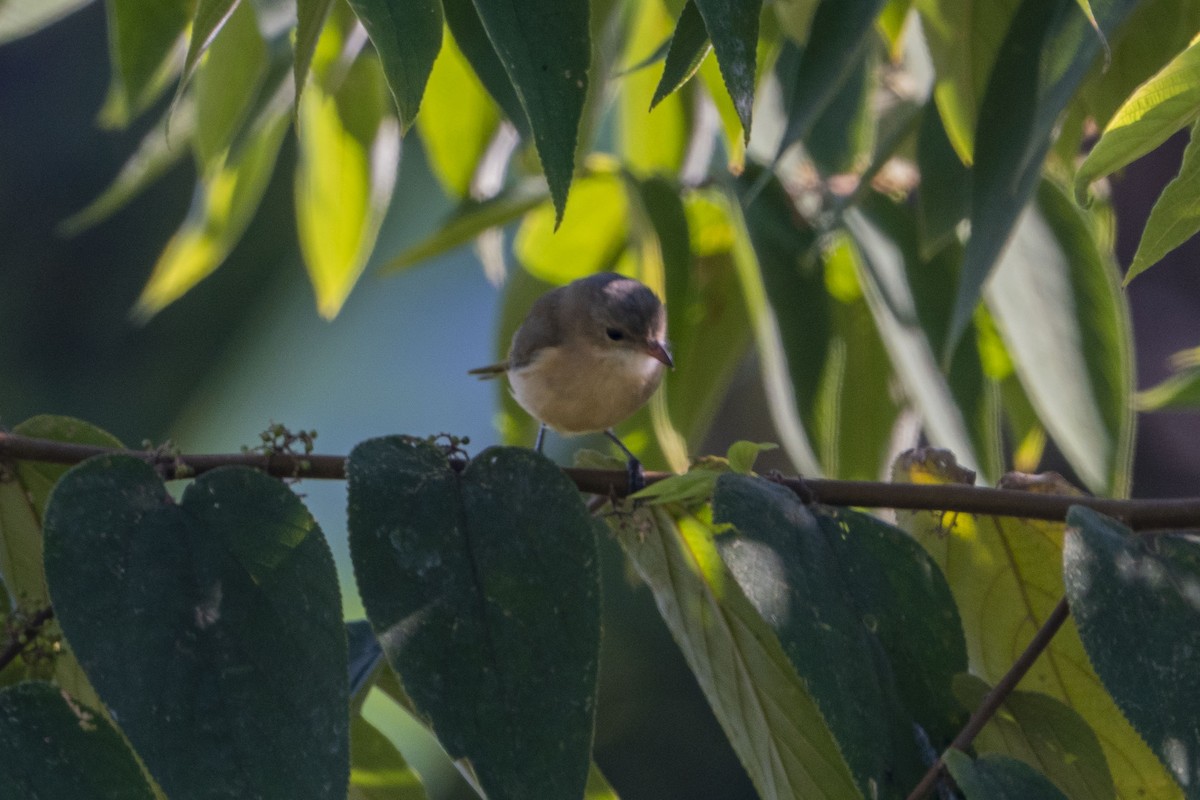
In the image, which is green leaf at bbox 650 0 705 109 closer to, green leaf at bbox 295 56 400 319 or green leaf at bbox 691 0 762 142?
green leaf at bbox 691 0 762 142

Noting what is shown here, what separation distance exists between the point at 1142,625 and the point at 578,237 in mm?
1110

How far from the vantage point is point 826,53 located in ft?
3.49

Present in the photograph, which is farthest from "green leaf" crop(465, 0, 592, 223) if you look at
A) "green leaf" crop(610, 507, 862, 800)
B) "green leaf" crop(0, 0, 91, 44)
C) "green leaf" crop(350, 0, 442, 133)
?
"green leaf" crop(0, 0, 91, 44)

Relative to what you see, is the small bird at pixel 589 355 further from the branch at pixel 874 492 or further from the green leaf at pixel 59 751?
the green leaf at pixel 59 751

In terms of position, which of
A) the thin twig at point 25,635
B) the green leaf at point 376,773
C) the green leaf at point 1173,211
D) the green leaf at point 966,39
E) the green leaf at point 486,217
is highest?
the green leaf at point 966,39

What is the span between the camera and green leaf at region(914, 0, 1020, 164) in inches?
48.3

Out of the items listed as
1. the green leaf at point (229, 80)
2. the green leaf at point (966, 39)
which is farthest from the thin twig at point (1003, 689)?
the green leaf at point (229, 80)

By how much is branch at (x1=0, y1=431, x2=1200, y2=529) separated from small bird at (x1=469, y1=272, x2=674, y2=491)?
858 mm

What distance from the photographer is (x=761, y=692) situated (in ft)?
3.17

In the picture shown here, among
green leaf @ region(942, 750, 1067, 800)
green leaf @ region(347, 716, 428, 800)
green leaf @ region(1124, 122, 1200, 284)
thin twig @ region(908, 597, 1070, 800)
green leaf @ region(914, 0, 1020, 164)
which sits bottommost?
green leaf @ region(347, 716, 428, 800)

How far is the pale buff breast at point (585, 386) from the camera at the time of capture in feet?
5.99

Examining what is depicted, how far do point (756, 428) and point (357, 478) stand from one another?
3435 millimetres

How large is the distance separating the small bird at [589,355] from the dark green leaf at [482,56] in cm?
70

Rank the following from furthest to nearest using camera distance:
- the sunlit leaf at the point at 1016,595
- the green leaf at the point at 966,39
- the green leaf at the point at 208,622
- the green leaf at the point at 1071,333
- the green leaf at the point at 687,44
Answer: the green leaf at the point at 1071,333 < the green leaf at the point at 966,39 < the sunlit leaf at the point at 1016,595 < the green leaf at the point at 687,44 < the green leaf at the point at 208,622
